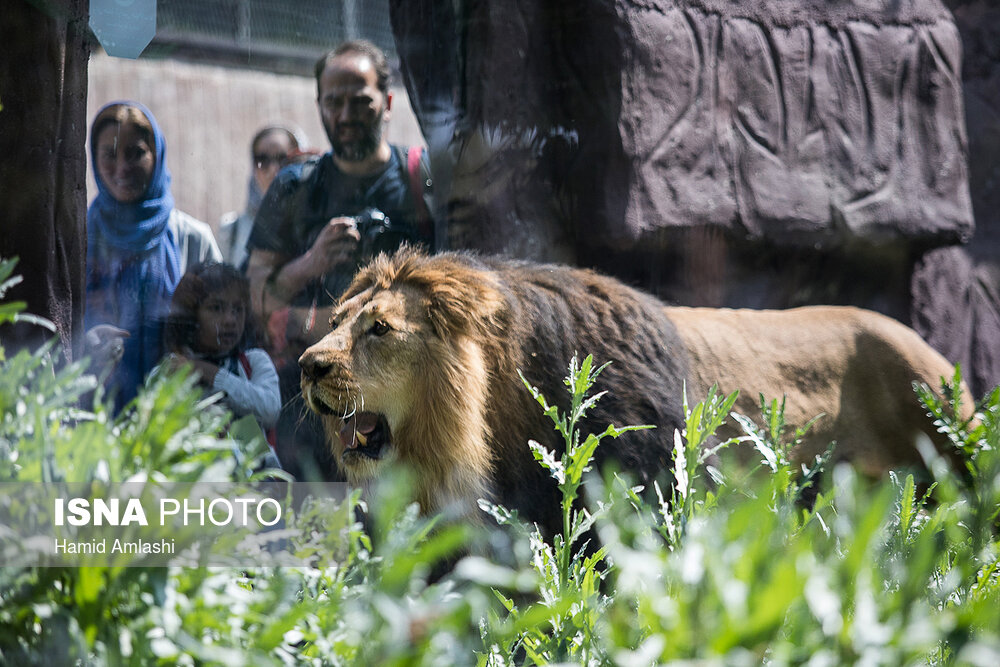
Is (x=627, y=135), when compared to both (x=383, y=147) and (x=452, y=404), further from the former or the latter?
(x=452, y=404)

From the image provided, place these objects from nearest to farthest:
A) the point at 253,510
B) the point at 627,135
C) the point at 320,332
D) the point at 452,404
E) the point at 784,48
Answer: the point at 253,510, the point at 452,404, the point at 320,332, the point at 627,135, the point at 784,48

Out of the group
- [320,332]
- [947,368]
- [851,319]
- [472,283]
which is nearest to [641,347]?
[472,283]

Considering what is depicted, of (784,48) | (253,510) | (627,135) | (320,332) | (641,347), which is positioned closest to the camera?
(253,510)

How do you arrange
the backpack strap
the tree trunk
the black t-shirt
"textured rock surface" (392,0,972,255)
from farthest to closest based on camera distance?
1. "textured rock surface" (392,0,972,255)
2. the black t-shirt
3. the backpack strap
4. the tree trunk

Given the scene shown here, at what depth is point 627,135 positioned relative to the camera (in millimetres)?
3201

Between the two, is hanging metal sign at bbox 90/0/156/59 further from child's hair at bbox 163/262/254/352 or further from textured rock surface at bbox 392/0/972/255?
textured rock surface at bbox 392/0/972/255

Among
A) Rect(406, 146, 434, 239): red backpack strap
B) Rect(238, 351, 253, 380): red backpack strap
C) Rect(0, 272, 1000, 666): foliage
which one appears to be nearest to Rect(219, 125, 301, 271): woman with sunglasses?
Rect(238, 351, 253, 380): red backpack strap

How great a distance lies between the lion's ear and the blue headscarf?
93cm

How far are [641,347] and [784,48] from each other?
1701mm

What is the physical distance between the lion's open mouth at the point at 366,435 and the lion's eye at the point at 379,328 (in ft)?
0.64

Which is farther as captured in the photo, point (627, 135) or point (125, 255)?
point (627, 135)

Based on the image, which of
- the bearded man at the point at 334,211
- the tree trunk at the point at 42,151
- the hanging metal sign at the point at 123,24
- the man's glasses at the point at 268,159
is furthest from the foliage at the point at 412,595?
the man's glasses at the point at 268,159

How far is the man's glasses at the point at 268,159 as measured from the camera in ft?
11.9

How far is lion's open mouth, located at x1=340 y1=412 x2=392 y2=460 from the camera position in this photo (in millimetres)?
2242
